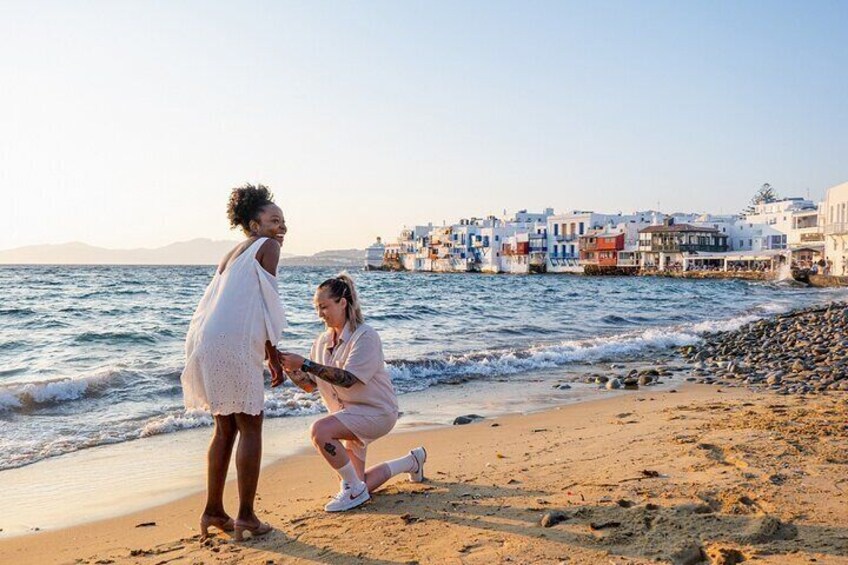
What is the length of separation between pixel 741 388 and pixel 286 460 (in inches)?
272

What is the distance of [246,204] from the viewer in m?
4.28

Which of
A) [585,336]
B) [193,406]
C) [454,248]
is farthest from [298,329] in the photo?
[454,248]

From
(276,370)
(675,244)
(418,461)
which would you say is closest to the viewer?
(276,370)

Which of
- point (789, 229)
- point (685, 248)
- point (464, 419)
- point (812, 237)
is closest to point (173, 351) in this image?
point (464, 419)

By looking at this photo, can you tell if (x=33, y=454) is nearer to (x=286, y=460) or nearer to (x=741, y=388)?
(x=286, y=460)

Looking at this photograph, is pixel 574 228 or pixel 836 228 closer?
pixel 836 228

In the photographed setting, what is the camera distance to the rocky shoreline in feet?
33.4

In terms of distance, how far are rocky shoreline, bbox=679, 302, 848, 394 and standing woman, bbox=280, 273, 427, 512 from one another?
6.82 metres

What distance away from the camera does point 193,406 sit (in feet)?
13.6

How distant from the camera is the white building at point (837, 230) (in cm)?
5375

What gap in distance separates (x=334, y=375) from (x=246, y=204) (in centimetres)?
118

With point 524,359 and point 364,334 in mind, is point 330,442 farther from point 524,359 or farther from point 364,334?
point 524,359

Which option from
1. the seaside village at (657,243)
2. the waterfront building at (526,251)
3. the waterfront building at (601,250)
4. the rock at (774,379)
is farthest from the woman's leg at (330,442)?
the waterfront building at (526,251)

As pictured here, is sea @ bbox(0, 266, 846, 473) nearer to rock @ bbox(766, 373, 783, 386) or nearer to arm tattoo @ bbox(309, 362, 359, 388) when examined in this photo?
arm tattoo @ bbox(309, 362, 359, 388)
